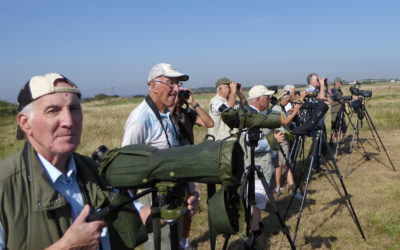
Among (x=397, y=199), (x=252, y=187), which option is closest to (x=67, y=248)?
(x=252, y=187)

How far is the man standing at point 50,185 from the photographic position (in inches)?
56.2

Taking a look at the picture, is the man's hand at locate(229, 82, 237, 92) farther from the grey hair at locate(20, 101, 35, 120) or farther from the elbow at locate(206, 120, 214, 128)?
the grey hair at locate(20, 101, 35, 120)

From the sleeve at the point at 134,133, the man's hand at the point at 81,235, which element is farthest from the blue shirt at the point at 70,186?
the sleeve at the point at 134,133

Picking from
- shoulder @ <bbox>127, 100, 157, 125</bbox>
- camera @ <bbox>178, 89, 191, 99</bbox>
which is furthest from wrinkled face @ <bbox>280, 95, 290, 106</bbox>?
shoulder @ <bbox>127, 100, 157, 125</bbox>

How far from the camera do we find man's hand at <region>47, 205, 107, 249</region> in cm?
141

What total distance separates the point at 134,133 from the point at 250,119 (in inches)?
42.6

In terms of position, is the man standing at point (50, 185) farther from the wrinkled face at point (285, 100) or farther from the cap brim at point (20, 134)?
the wrinkled face at point (285, 100)

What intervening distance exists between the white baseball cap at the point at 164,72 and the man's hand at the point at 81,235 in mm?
1977

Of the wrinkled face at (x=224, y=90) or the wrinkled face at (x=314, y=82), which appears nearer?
the wrinkled face at (x=224, y=90)

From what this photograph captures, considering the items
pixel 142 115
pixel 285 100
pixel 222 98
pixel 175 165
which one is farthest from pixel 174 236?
pixel 285 100

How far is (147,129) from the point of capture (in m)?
3.11

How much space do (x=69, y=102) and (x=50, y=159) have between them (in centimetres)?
31

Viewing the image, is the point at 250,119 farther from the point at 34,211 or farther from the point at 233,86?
the point at 233,86

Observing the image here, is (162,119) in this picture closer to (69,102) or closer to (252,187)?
(252,187)
